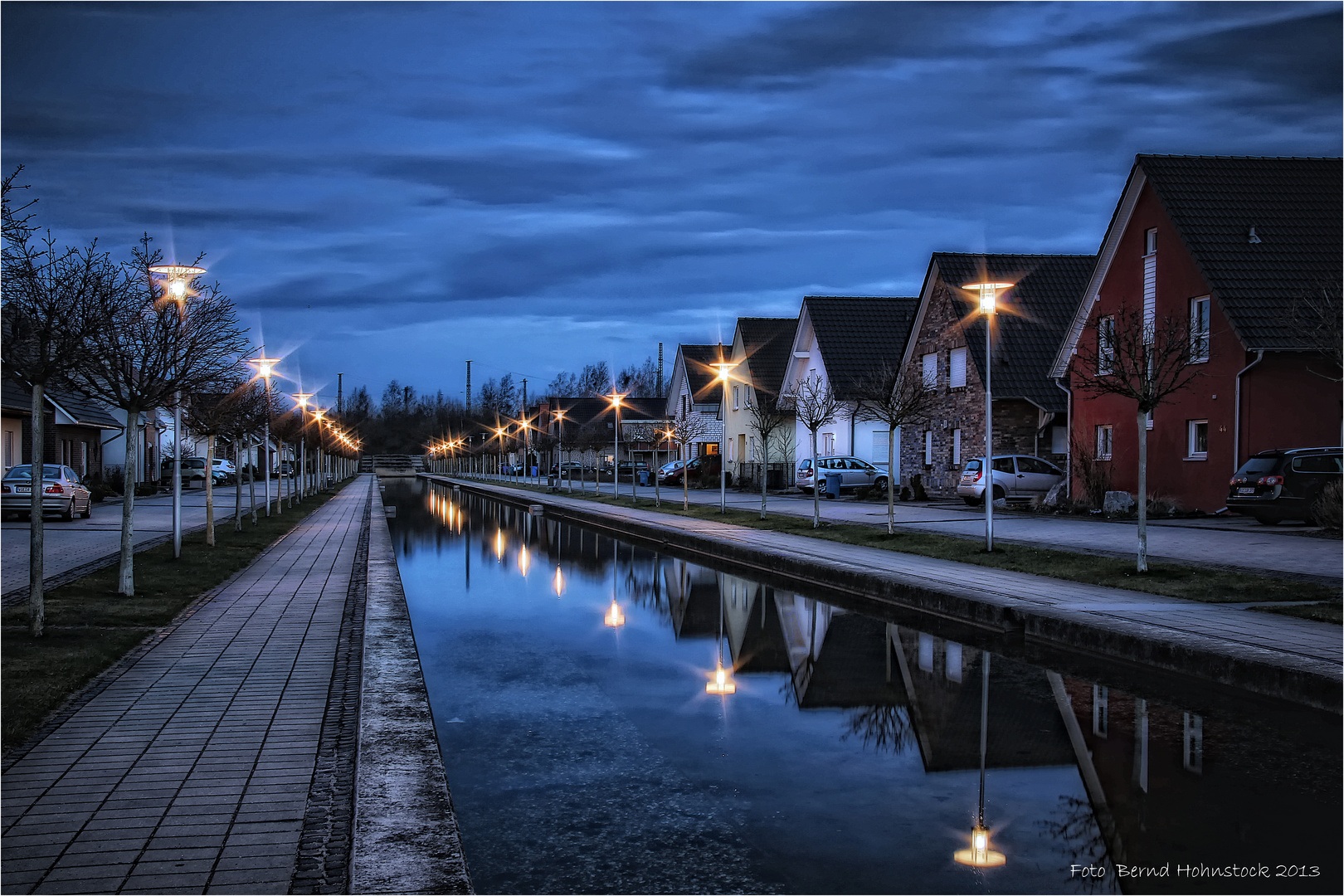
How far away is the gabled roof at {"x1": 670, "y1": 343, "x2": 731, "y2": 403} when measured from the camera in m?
63.3

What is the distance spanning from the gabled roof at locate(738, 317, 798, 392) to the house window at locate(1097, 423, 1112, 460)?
26029mm

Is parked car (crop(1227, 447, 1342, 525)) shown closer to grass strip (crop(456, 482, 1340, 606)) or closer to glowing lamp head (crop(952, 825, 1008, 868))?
grass strip (crop(456, 482, 1340, 606))

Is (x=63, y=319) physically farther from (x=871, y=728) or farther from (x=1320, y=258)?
(x=1320, y=258)

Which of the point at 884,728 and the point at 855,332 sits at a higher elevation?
the point at 855,332

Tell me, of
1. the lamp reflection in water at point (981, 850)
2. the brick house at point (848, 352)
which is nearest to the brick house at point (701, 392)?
the brick house at point (848, 352)

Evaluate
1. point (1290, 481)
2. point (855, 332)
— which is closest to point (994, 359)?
point (855, 332)

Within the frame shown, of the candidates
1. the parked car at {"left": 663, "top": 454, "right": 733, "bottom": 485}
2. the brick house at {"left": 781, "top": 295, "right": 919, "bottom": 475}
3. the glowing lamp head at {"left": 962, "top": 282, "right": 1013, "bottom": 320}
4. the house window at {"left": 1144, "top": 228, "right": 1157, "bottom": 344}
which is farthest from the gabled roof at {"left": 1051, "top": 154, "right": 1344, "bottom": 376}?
the parked car at {"left": 663, "top": 454, "right": 733, "bottom": 485}

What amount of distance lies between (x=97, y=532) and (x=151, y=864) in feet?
72.8

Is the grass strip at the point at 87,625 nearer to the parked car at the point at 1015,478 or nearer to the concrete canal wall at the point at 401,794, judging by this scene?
the concrete canal wall at the point at 401,794

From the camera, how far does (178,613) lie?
11.8m

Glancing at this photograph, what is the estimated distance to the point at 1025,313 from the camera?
38.1 meters

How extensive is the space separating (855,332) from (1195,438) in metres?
22.5

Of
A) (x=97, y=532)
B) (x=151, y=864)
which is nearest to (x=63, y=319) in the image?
(x=151, y=864)

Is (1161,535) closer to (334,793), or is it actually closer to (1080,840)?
(1080,840)
